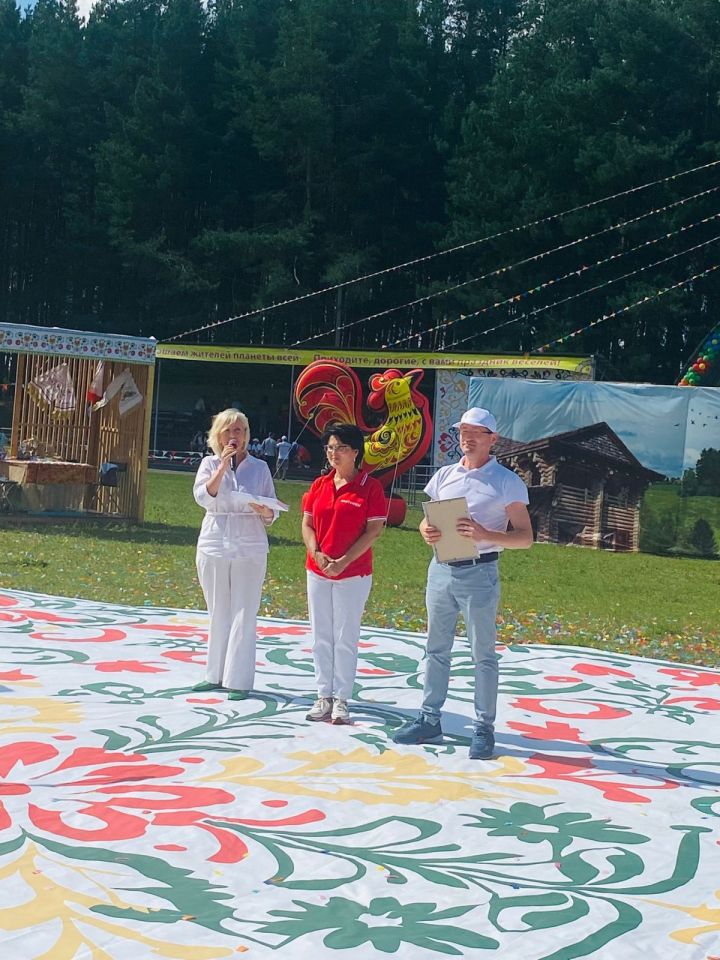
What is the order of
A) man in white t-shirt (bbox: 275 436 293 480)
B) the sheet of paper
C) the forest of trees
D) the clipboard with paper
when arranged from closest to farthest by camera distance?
the clipboard with paper
the sheet of paper
man in white t-shirt (bbox: 275 436 293 480)
the forest of trees

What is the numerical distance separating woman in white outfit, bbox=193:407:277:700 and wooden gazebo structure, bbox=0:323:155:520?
1131 centimetres

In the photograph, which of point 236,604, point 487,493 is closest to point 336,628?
point 236,604

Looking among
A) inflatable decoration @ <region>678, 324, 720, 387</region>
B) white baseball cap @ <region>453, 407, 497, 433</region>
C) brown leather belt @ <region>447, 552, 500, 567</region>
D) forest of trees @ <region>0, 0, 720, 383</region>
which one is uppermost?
forest of trees @ <region>0, 0, 720, 383</region>

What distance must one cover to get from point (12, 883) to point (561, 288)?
37.9 meters

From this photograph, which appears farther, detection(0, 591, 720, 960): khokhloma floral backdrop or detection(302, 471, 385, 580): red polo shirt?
detection(302, 471, 385, 580): red polo shirt

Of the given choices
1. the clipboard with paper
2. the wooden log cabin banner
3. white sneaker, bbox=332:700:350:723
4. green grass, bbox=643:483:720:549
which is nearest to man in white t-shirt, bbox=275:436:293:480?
the wooden log cabin banner

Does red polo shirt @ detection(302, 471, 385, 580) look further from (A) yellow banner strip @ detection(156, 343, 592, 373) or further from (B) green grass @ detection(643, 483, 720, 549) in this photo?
(A) yellow banner strip @ detection(156, 343, 592, 373)

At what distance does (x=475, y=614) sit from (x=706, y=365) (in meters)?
17.9

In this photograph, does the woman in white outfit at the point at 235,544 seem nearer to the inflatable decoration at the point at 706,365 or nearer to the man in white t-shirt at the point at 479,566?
the man in white t-shirt at the point at 479,566

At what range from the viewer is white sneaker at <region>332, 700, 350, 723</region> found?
6.59 metres

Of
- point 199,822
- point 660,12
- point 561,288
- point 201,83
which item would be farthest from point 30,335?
point 201,83

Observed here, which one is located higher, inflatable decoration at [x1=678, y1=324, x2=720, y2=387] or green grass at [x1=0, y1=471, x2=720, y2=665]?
inflatable decoration at [x1=678, y1=324, x2=720, y2=387]

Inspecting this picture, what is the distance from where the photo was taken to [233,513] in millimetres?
7137

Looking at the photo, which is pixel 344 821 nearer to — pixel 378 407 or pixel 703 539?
pixel 703 539
